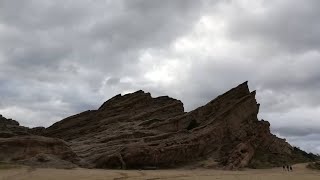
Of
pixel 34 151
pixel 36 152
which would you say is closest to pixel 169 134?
pixel 36 152

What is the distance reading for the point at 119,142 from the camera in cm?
5444

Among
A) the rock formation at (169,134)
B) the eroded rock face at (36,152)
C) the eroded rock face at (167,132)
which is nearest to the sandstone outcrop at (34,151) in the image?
the eroded rock face at (36,152)

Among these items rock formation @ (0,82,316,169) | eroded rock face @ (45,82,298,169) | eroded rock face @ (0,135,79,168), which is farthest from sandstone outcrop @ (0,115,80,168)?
eroded rock face @ (45,82,298,169)

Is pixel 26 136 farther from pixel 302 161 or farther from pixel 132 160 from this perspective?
pixel 302 161

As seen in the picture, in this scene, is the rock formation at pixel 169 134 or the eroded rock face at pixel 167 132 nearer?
the rock formation at pixel 169 134

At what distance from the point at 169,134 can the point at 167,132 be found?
6.91ft

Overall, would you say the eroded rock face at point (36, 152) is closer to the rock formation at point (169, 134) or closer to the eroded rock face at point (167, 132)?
the rock formation at point (169, 134)

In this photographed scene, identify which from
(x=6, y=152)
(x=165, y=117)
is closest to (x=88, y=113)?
(x=165, y=117)

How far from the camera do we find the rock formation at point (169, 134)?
51.8 meters

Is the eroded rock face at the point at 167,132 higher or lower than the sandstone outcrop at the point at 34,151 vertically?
higher

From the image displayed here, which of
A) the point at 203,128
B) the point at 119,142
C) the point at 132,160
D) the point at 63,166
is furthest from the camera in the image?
the point at 203,128

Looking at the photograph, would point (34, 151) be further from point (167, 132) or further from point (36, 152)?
point (167, 132)

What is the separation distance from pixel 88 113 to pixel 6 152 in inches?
957

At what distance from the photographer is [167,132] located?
2311 inches
